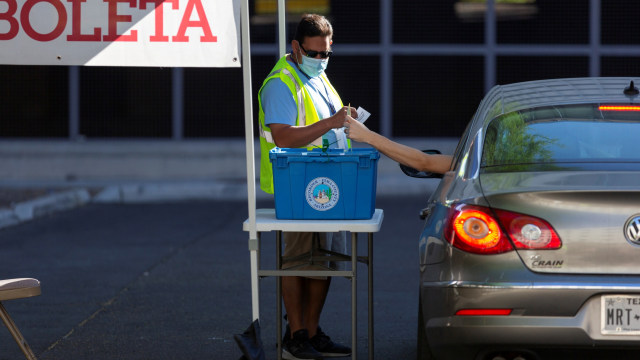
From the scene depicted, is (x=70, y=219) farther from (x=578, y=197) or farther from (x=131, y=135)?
(x=578, y=197)

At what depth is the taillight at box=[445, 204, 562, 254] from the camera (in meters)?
4.55

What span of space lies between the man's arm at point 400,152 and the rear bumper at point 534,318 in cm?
121

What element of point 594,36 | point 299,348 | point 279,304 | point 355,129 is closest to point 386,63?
point 594,36

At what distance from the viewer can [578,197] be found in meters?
4.55

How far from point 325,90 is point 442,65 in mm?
12738

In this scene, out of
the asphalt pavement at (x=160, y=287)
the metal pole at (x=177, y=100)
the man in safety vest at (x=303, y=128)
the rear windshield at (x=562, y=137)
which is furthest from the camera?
the metal pole at (x=177, y=100)

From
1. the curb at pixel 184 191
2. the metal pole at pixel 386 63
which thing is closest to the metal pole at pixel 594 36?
the metal pole at pixel 386 63

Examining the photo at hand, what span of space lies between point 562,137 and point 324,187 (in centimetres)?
119

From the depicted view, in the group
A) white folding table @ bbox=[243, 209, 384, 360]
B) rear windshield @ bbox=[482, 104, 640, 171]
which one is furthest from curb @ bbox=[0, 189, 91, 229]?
rear windshield @ bbox=[482, 104, 640, 171]

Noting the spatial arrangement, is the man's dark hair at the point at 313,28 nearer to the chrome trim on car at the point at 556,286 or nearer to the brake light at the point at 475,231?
the brake light at the point at 475,231

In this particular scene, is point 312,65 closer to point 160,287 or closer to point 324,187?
point 324,187

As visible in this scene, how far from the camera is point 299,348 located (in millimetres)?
6098

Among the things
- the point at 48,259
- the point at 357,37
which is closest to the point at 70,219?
the point at 48,259

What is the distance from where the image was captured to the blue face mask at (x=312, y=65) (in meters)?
6.09
